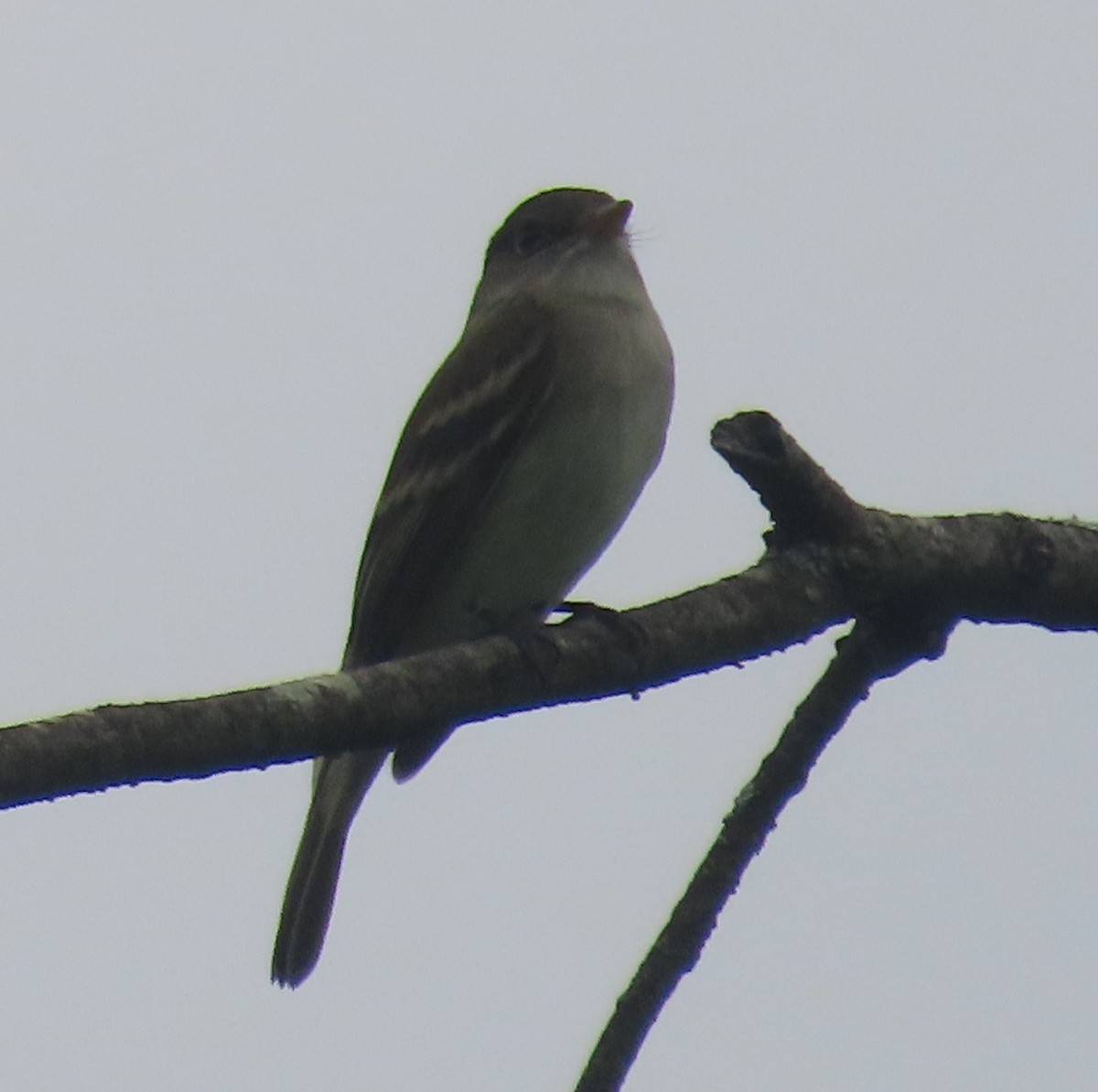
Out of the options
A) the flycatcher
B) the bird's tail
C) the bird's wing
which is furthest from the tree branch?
the bird's tail

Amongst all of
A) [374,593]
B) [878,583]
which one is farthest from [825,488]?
[374,593]

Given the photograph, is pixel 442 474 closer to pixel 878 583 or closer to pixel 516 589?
pixel 516 589

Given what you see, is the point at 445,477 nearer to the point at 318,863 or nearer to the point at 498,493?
the point at 498,493

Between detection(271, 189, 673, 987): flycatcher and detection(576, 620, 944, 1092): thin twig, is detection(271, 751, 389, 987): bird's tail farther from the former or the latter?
detection(576, 620, 944, 1092): thin twig


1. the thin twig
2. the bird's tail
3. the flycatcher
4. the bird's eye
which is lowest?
the thin twig

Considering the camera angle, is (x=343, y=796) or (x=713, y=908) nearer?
(x=713, y=908)

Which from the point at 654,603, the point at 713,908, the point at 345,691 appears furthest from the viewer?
the point at 654,603

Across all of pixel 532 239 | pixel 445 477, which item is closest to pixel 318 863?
pixel 445 477

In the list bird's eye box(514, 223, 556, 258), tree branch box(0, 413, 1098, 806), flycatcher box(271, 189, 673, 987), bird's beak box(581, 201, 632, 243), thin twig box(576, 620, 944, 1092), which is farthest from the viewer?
bird's eye box(514, 223, 556, 258)
